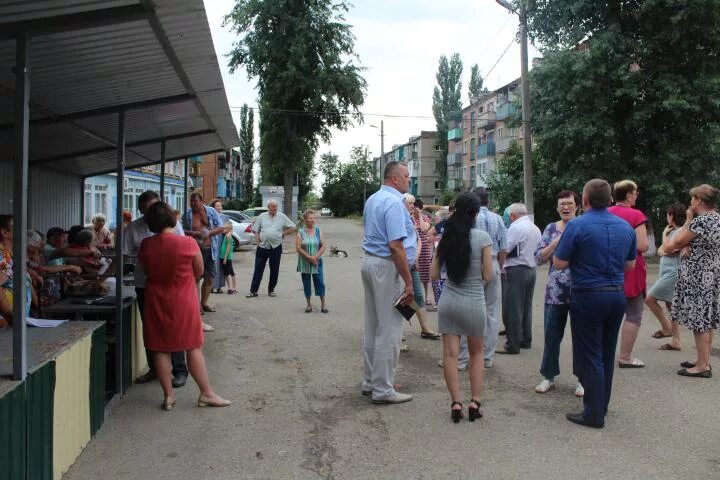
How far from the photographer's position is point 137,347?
6.18 m

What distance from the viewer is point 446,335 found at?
5074 mm

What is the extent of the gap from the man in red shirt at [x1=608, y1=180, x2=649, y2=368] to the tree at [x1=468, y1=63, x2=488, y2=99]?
7685 centimetres

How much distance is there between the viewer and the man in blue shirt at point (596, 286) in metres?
4.84

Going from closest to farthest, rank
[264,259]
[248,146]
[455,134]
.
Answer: [264,259]
[455,134]
[248,146]

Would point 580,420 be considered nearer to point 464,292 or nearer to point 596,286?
point 596,286

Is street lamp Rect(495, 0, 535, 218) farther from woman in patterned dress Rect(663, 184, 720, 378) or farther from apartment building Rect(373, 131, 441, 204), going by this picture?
apartment building Rect(373, 131, 441, 204)

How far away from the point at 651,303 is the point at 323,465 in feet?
18.0

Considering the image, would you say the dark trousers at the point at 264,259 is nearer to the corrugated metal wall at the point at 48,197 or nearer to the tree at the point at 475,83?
the corrugated metal wall at the point at 48,197

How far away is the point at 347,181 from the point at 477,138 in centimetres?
1908

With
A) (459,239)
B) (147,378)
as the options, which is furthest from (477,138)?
(459,239)

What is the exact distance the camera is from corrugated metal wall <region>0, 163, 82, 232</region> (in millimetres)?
9289

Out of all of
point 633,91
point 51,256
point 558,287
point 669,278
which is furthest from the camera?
point 633,91

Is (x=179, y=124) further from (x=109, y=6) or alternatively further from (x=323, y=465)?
(x=323, y=465)

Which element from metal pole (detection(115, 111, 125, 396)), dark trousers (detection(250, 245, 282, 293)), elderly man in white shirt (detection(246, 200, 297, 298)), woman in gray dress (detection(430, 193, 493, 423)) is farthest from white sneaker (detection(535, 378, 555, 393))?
dark trousers (detection(250, 245, 282, 293))
